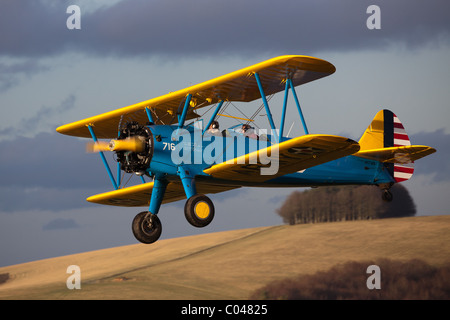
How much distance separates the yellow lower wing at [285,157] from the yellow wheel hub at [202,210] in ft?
2.41

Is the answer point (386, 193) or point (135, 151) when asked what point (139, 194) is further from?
point (386, 193)

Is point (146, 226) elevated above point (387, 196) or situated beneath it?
situated beneath

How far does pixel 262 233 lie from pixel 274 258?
9623 mm

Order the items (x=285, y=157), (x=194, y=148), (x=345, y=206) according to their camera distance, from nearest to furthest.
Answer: (x=285, y=157), (x=194, y=148), (x=345, y=206)

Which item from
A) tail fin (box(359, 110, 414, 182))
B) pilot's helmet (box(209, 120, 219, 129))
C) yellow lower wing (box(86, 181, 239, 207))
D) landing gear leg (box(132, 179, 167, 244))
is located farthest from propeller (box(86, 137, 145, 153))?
tail fin (box(359, 110, 414, 182))

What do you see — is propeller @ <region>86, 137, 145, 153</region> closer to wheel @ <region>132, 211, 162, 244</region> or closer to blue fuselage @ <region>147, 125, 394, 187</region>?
blue fuselage @ <region>147, 125, 394, 187</region>

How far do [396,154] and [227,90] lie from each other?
5538 millimetres

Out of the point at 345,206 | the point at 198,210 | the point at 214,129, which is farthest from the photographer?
the point at 345,206

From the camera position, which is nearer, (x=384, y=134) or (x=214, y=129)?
(x=214, y=129)

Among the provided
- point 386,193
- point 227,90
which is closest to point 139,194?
point 227,90

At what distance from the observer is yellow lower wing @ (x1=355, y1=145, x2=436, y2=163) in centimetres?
1717

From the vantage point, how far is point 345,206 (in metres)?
74.2

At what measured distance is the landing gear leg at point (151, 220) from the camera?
15.8m

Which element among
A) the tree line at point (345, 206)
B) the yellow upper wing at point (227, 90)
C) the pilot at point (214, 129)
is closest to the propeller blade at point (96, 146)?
the yellow upper wing at point (227, 90)
